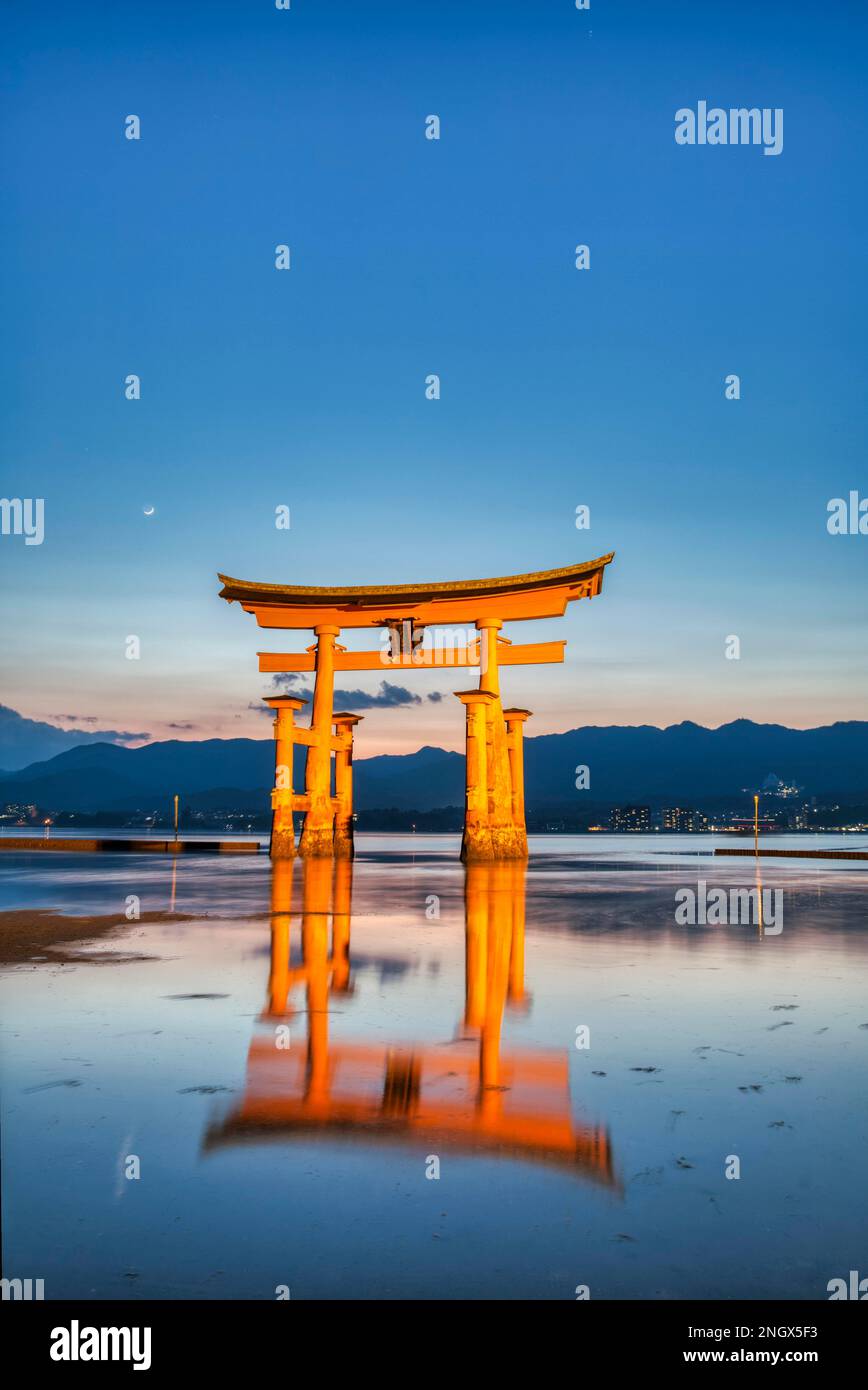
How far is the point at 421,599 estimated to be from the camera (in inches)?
1131

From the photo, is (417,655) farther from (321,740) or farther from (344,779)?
(344,779)

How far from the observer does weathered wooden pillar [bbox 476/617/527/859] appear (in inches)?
1108

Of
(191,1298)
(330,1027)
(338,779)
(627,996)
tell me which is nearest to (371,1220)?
(191,1298)

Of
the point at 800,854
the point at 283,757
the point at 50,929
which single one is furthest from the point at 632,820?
the point at 50,929

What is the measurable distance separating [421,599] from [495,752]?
5.56 m

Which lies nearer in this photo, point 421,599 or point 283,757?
point 421,599

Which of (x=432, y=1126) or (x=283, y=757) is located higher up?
(x=283, y=757)

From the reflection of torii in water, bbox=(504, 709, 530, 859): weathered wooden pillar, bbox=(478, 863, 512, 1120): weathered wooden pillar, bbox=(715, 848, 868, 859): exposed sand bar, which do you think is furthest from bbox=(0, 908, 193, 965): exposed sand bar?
bbox=(715, 848, 868, 859): exposed sand bar

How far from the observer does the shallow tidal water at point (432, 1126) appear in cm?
256

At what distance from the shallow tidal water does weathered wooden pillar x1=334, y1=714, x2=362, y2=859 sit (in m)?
26.5

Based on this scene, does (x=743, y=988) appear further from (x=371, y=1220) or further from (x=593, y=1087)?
(x=371, y=1220)

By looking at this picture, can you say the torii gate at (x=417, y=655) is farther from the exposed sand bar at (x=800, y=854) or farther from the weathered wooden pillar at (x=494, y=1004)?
the exposed sand bar at (x=800, y=854)

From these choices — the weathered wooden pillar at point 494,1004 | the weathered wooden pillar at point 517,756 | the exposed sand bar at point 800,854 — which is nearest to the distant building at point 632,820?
the exposed sand bar at point 800,854
